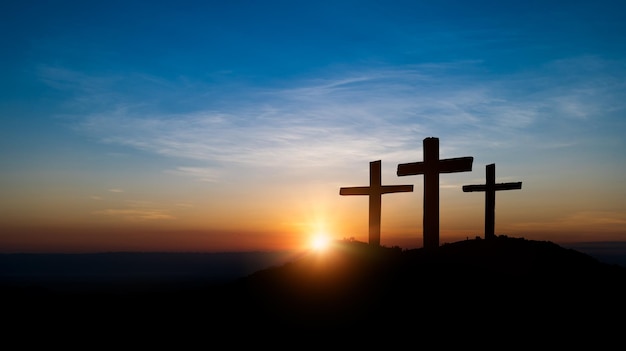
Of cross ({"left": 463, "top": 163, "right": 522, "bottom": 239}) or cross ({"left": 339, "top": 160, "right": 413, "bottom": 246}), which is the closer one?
cross ({"left": 339, "top": 160, "right": 413, "bottom": 246})

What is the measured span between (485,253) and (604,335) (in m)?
7.15

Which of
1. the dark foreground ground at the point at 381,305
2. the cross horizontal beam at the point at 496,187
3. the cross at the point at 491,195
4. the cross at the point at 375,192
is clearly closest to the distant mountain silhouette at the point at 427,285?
the dark foreground ground at the point at 381,305

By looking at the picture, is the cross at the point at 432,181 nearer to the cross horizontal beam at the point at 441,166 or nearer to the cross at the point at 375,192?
the cross horizontal beam at the point at 441,166

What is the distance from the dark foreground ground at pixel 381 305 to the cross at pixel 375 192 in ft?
5.03

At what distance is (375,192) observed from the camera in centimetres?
2414

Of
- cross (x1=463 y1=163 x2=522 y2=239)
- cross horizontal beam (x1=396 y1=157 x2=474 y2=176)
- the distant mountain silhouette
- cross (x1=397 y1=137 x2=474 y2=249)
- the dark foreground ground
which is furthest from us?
cross (x1=463 y1=163 x2=522 y2=239)

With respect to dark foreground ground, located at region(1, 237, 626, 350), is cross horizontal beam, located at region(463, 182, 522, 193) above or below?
above

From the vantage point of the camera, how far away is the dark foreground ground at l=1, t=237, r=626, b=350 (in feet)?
49.0

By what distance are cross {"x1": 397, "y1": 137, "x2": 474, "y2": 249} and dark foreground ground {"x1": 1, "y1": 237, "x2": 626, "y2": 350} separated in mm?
709

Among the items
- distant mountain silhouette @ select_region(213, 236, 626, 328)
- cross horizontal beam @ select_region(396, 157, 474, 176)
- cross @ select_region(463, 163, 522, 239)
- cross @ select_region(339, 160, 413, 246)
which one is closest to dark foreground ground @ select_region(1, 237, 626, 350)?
distant mountain silhouette @ select_region(213, 236, 626, 328)

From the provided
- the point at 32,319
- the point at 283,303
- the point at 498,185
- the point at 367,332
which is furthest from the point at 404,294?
the point at 32,319

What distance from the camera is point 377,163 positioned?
24250mm

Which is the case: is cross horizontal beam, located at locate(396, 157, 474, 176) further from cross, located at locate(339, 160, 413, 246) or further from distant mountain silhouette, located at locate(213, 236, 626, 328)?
distant mountain silhouette, located at locate(213, 236, 626, 328)

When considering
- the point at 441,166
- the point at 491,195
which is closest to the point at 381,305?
the point at 441,166
